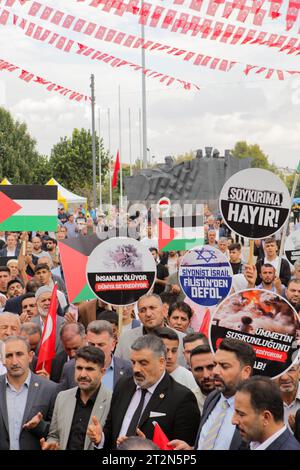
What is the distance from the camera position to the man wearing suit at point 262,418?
3789 mm

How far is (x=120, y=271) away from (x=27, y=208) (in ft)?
11.2

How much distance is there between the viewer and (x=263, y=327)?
5480 mm

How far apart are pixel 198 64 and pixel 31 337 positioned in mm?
7877

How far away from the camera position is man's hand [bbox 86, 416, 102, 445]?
468 cm

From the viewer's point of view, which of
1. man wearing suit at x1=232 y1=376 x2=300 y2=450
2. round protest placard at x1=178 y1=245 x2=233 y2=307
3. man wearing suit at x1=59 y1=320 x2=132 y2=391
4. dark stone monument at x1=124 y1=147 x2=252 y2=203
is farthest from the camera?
dark stone monument at x1=124 y1=147 x2=252 y2=203

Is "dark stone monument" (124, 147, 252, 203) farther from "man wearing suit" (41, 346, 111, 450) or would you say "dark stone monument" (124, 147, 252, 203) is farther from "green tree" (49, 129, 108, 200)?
"man wearing suit" (41, 346, 111, 450)

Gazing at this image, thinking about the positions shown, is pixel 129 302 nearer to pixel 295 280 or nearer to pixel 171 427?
pixel 295 280

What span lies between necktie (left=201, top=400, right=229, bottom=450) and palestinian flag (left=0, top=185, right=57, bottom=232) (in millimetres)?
6383

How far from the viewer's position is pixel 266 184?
6.91 meters

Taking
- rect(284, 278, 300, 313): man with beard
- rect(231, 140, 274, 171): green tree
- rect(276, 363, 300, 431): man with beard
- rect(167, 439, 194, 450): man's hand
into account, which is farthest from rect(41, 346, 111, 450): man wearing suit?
rect(231, 140, 274, 171): green tree

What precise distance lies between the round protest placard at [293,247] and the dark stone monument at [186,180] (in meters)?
27.2

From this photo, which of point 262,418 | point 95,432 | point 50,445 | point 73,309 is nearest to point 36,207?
point 73,309

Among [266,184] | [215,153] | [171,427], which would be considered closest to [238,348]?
[171,427]

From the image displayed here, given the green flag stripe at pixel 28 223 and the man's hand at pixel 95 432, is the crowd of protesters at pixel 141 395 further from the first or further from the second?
the green flag stripe at pixel 28 223
